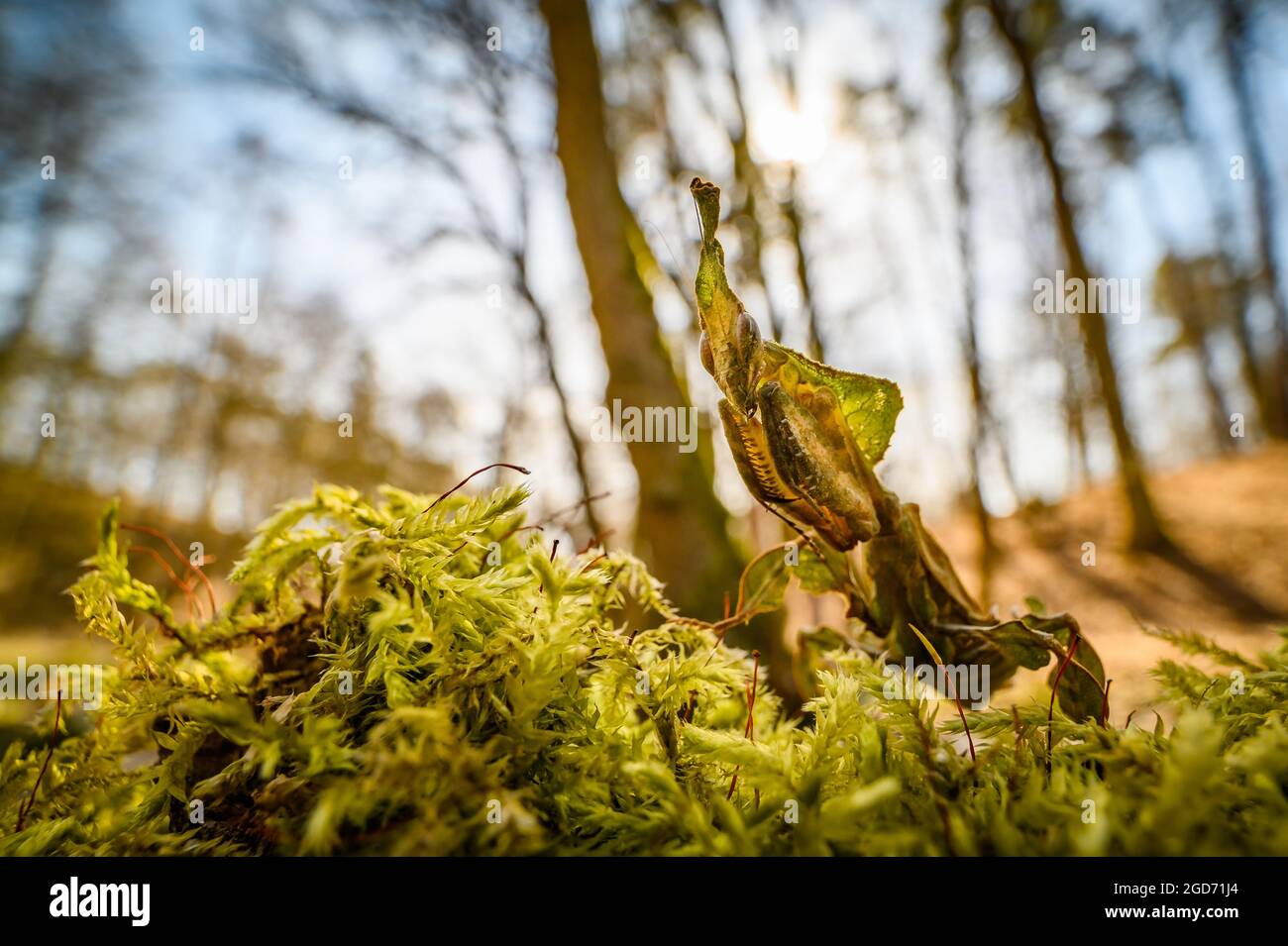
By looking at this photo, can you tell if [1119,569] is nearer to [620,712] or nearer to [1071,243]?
[1071,243]

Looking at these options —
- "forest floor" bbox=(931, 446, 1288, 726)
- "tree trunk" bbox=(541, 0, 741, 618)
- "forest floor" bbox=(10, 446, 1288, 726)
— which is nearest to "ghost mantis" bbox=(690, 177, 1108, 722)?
"tree trunk" bbox=(541, 0, 741, 618)

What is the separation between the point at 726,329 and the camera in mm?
934

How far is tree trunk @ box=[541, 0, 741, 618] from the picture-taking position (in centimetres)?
364

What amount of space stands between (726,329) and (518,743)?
28.9 inches

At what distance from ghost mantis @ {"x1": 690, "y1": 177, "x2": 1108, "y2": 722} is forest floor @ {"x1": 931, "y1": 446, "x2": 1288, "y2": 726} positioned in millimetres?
5847

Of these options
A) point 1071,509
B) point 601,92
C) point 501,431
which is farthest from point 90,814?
point 1071,509

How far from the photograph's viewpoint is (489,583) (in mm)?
1011

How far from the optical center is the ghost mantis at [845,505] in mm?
934

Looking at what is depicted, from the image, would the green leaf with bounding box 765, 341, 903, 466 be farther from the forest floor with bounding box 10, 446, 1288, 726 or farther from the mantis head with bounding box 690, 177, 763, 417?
the forest floor with bounding box 10, 446, 1288, 726

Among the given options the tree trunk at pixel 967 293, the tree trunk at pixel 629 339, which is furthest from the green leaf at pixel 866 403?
the tree trunk at pixel 967 293

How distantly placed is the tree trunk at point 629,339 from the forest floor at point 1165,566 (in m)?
4.77

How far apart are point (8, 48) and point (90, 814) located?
1377 cm

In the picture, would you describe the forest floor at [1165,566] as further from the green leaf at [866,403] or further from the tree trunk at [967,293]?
the green leaf at [866,403]
